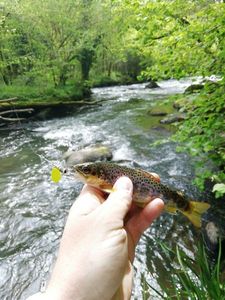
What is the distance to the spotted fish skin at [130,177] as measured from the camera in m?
2.23

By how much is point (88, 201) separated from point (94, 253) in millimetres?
394

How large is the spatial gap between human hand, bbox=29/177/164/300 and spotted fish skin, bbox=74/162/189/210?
0.45 ft

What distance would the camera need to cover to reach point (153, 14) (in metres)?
5.34

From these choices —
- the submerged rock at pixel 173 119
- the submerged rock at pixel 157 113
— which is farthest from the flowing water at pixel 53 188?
the submerged rock at pixel 173 119

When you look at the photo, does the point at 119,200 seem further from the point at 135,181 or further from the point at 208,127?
the point at 208,127

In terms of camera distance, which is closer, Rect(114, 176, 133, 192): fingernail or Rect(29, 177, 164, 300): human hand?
Rect(29, 177, 164, 300): human hand

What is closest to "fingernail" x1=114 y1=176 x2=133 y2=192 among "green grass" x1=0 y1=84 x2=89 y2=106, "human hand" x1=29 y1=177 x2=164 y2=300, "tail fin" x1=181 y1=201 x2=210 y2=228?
"human hand" x1=29 y1=177 x2=164 y2=300

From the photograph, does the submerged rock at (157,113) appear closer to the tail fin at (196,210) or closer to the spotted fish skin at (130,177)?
the tail fin at (196,210)

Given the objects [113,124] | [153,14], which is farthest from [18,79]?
[153,14]

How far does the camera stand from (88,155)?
10055 mm

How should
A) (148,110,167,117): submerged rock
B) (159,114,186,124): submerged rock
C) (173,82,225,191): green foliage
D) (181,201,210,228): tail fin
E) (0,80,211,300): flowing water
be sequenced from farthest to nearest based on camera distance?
(148,110,167,117): submerged rock < (159,114,186,124): submerged rock < (0,80,211,300): flowing water < (173,82,225,191): green foliage < (181,201,210,228): tail fin

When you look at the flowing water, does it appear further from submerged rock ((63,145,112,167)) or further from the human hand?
the human hand

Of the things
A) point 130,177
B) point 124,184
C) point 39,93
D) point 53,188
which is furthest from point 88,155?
point 39,93

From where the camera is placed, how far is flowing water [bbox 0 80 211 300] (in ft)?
17.2
